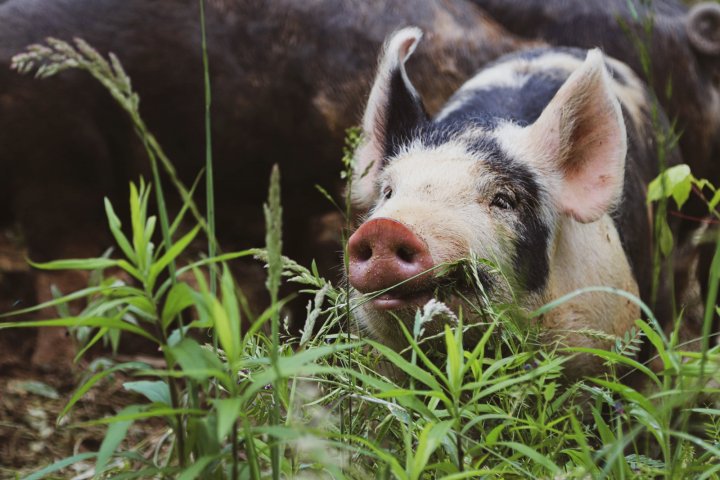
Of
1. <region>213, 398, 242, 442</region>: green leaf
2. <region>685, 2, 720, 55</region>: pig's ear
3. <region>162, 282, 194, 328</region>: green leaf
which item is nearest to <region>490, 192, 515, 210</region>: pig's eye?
<region>162, 282, 194, 328</region>: green leaf

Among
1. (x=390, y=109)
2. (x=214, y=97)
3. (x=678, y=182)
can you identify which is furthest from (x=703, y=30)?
(x=678, y=182)

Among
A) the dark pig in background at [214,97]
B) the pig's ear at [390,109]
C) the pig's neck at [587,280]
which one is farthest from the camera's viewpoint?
the dark pig in background at [214,97]

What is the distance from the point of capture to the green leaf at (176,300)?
1.23 m

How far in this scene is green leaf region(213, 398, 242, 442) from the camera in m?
1.01

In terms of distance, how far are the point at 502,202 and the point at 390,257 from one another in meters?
0.56

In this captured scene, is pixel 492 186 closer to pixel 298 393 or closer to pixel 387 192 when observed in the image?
pixel 387 192

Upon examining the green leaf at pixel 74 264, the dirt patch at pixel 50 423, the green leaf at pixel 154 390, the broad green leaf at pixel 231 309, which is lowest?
the dirt patch at pixel 50 423

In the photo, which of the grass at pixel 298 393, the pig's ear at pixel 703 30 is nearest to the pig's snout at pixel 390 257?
the grass at pixel 298 393

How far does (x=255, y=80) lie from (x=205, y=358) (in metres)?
2.82

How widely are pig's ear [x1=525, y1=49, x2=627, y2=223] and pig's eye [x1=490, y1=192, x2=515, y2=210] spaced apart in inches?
7.0

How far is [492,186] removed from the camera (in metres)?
2.30

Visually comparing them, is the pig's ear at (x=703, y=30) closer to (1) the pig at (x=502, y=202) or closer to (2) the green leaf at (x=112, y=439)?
(1) the pig at (x=502, y=202)

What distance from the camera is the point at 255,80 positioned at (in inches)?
153

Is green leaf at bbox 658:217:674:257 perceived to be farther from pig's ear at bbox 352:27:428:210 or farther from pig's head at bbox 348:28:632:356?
pig's ear at bbox 352:27:428:210
